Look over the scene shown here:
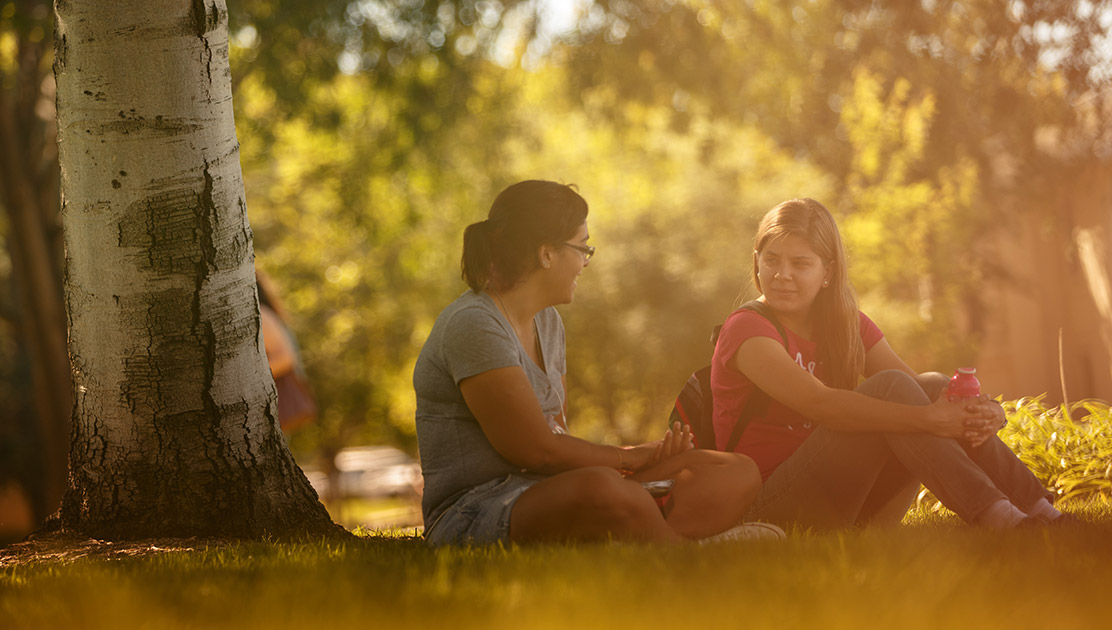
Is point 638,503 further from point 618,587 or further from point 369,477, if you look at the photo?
point 369,477

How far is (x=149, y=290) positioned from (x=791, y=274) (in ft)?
9.52

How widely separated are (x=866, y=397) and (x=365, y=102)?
15798mm

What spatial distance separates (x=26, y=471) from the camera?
2098 centimetres

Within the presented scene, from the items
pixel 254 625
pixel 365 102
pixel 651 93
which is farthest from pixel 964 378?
pixel 365 102

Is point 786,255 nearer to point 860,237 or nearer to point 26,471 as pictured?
point 860,237

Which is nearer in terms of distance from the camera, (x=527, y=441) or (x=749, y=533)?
(x=527, y=441)

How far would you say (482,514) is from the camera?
4.07 metres

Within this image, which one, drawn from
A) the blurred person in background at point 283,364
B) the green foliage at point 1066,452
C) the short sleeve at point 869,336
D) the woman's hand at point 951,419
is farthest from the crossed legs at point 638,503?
the blurred person in background at point 283,364

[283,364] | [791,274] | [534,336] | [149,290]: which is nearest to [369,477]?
[283,364]

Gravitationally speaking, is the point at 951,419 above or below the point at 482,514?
above

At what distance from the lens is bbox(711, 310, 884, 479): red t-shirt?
465 centimetres

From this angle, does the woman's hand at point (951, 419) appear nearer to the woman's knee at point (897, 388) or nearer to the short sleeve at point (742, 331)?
the woman's knee at point (897, 388)

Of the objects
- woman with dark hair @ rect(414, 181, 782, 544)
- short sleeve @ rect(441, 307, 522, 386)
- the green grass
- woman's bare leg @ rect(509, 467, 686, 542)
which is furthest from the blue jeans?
short sleeve @ rect(441, 307, 522, 386)

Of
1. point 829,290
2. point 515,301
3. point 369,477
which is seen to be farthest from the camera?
point 369,477
